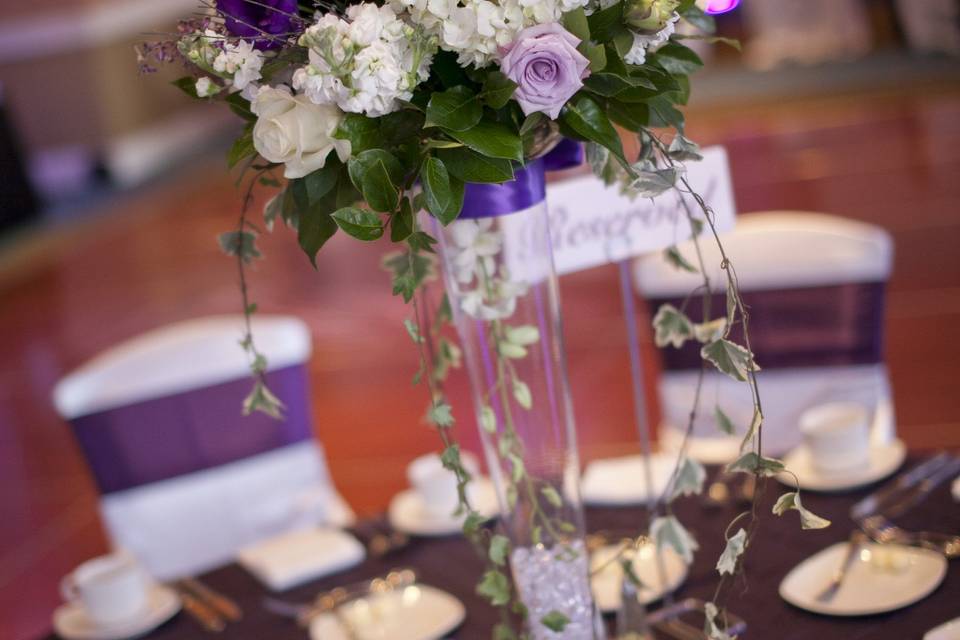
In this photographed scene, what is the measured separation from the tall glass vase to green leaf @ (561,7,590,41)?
8.9 inches

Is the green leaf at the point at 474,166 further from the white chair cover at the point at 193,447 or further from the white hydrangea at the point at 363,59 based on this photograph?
the white chair cover at the point at 193,447

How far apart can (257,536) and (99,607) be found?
0.65m

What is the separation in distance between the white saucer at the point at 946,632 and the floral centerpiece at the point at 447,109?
35 cm

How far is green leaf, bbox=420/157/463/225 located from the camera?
1108mm

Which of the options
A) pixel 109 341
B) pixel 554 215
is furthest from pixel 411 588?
pixel 109 341

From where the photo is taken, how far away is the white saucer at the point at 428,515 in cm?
194

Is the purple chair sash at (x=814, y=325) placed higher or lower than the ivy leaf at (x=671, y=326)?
lower

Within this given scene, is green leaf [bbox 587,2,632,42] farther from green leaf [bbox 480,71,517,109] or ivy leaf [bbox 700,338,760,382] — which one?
ivy leaf [bbox 700,338,760,382]

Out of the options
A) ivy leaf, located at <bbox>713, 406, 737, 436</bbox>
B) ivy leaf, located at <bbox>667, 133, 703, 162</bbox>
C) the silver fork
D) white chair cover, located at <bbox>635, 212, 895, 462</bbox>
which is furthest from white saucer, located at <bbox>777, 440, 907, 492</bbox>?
ivy leaf, located at <bbox>667, 133, 703, 162</bbox>

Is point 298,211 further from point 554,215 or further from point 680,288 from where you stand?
point 680,288

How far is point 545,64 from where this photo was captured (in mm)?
1043

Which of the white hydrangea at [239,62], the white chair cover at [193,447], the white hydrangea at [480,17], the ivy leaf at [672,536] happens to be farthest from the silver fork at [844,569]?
the white chair cover at [193,447]

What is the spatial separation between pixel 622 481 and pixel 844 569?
0.48m

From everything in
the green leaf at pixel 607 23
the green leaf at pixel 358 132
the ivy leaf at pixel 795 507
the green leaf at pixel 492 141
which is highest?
the green leaf at pixel 607 23
